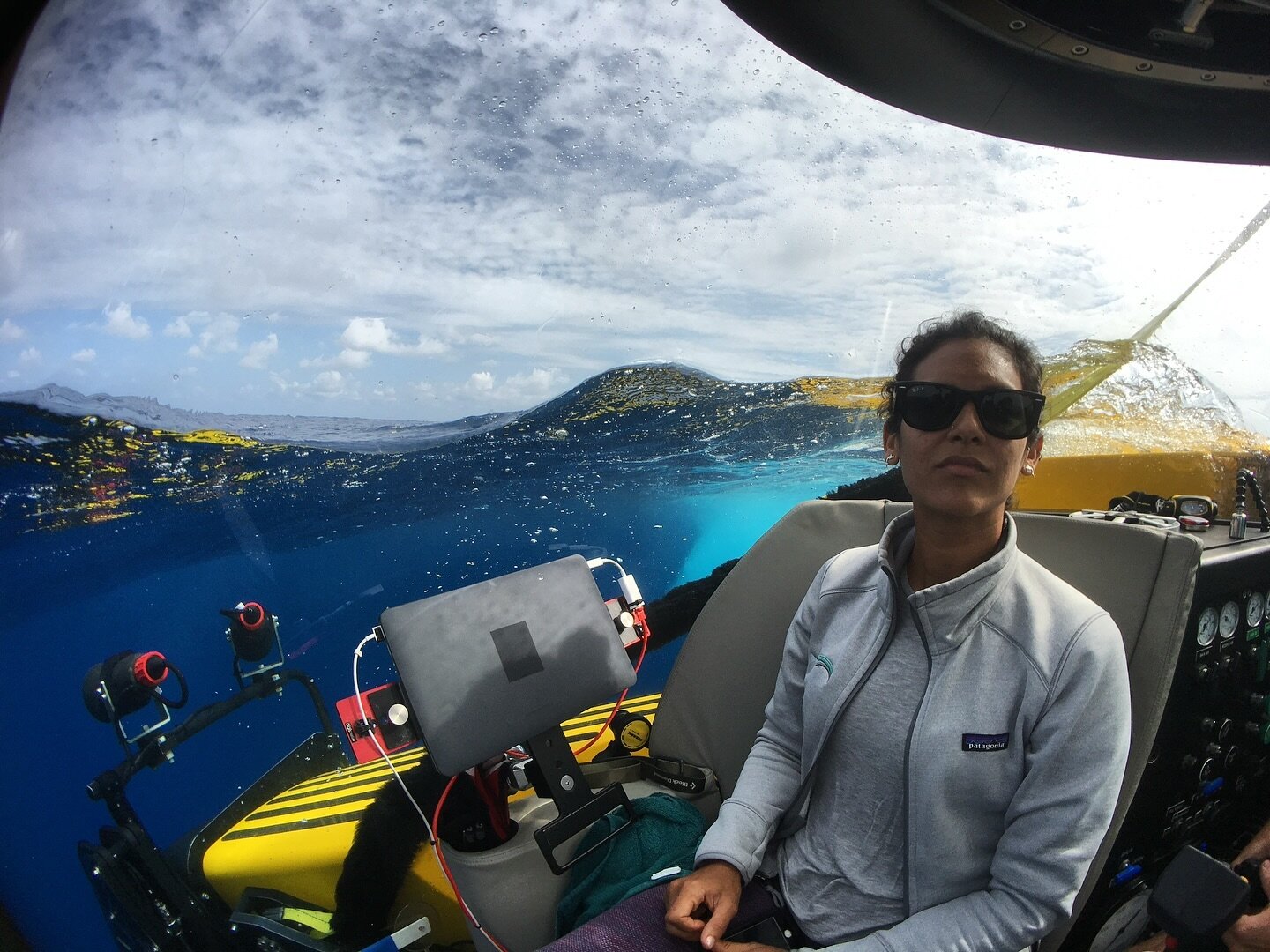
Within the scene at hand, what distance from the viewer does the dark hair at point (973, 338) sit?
1184 millimetres

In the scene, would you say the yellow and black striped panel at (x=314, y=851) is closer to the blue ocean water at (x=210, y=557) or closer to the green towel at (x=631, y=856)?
the blue ocean water at (x=210, y=557)

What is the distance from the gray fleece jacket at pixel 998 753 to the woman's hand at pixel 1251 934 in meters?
0.45

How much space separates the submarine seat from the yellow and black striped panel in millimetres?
128

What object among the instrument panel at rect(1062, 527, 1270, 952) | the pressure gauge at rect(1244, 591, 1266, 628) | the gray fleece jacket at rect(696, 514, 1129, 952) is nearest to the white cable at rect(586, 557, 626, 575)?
the gray fleece jacket at rect(696, 514, 1129, 952)

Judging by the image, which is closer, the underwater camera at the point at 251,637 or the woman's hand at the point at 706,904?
the woman's hand at the point at 706,904

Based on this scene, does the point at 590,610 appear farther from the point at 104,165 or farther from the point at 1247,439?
the point at 1247,439

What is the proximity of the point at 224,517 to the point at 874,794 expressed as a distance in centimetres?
121

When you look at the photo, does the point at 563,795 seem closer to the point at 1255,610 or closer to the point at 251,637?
the point at 251,637

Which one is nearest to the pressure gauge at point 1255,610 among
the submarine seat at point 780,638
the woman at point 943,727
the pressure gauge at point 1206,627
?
the pressure gauge at point 1206,627

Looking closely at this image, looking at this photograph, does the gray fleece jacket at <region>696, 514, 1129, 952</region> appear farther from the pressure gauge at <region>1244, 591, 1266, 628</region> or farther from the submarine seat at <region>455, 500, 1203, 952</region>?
the pressure gauge at <region>1244, 591, 1266, 628</region>

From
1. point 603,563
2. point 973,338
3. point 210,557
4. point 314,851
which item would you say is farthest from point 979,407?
point 314,851

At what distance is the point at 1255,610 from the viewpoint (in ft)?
5.01

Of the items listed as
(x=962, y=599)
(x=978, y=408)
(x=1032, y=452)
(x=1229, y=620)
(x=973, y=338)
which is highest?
(x=973, y=338)

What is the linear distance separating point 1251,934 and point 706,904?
0.89m
